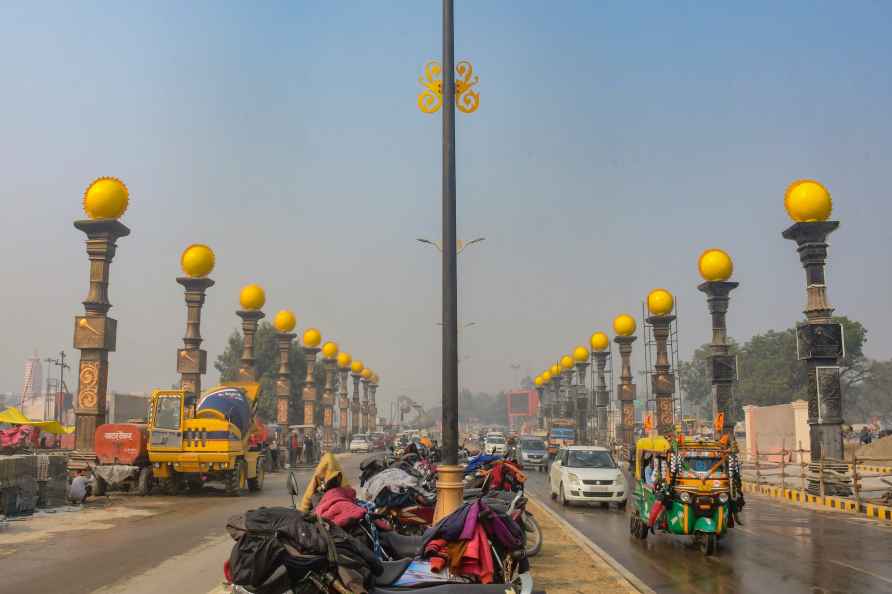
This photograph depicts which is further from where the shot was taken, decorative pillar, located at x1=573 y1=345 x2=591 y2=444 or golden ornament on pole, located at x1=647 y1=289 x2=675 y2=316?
decorative pillar, located at x1=573 y1=345 x2=591 y2=444

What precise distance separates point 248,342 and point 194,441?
19019 mm

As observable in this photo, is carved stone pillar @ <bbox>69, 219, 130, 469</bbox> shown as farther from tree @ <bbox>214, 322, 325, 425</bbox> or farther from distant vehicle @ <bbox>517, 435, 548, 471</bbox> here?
tree @ <bbox>214, 322, 325, 425</bbox>

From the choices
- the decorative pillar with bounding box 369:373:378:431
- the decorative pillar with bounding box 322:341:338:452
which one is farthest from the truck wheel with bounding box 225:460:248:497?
the decorative pillar with bounding box 369:373:378:431

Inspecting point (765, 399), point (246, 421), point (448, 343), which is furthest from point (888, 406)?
point (448, 343)

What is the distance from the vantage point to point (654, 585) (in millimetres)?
9938

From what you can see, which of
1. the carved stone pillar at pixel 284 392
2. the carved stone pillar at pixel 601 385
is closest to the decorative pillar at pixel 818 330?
the carved stone pillar at pixel 601 385

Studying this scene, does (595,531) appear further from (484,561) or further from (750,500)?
(750,500)

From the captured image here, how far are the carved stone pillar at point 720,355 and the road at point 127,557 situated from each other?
768 inches

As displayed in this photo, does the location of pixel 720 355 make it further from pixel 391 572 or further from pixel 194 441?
pixel 391 572

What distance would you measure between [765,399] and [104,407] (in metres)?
83.9

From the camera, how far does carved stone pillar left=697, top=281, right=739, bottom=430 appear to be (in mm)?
29312

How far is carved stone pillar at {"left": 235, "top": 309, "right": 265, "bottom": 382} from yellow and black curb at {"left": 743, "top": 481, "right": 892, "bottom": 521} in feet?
80.6

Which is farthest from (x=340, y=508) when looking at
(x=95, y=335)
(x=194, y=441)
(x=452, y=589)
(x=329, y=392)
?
(x=329, y=392)

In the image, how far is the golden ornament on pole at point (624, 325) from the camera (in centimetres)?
4891
